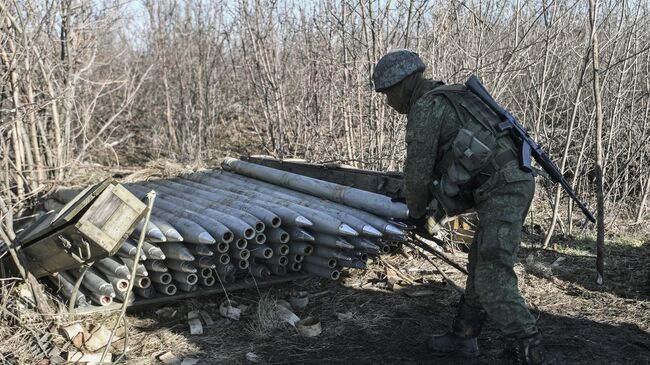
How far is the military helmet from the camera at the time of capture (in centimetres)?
397

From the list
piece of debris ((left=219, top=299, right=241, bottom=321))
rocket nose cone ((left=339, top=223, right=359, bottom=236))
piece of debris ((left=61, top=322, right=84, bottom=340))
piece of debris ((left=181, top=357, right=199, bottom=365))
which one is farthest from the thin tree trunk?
piece of debris ((left=61, top=322, right=84, bottom=340))

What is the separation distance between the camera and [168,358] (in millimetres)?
4273

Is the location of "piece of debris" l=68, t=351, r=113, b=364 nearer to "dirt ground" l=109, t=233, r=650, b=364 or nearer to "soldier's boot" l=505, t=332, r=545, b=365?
"dirt ground" l=109, t=233, r=650, b=364

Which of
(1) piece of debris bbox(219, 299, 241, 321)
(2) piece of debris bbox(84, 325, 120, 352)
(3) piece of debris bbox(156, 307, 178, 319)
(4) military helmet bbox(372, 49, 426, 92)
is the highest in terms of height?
(4) military helmet bbox(372, 49, 426, 92)

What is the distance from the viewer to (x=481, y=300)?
383cm

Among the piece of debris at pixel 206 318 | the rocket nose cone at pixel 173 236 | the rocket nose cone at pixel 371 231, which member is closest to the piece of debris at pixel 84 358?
the piece of debris at pixel 206 318

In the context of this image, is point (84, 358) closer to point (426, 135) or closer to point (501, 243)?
point (426, 135)

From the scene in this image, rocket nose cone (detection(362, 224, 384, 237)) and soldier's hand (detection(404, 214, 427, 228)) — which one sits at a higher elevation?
soldier's hand (detection(404, 214, 427, 228))

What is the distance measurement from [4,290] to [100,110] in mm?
9979

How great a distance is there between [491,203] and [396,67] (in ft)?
3.72

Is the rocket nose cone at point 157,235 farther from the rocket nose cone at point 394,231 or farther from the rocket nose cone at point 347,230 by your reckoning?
the rocket nose cone at point 394,231

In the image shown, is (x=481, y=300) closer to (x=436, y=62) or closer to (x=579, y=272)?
(x=579, y=272)

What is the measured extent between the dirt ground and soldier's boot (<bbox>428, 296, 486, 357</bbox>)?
0.09 meters

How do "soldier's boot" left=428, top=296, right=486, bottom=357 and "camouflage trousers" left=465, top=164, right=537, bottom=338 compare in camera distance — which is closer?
"camouflage trousers" left=465, top=164, right=537, bottom=338
